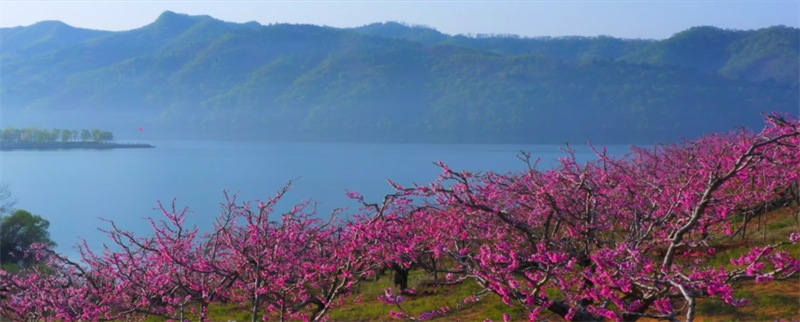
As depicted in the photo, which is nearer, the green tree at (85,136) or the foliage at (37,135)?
the foliage at (37,135)

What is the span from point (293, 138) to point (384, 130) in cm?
2881

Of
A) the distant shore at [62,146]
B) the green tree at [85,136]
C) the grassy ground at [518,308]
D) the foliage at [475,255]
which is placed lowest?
the distant shore at [62,146]

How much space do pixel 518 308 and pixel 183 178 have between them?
308 ft

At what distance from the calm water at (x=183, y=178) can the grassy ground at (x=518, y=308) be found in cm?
2959

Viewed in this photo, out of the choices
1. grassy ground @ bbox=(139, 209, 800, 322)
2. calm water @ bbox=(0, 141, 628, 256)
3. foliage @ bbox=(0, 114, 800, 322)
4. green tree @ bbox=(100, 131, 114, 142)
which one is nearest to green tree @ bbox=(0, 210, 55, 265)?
calm water @ bbox=(0, 141, 628, 256)

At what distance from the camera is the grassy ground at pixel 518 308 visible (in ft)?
25.7

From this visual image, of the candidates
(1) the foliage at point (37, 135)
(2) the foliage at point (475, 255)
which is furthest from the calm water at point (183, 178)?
(2) the foliage at point (475, 255)

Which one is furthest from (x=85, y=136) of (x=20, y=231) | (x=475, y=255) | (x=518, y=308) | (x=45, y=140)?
(x=475, y=255)

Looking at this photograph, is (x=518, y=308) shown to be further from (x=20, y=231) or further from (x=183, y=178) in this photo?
(x=183, y=178)

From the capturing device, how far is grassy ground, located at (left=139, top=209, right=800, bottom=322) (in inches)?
308

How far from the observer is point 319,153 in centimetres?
14062

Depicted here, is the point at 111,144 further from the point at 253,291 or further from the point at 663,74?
the point at 253,291

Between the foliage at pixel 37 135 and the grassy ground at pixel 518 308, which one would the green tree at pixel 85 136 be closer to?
the foliage at pixel 37 135

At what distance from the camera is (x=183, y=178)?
96.2 m
